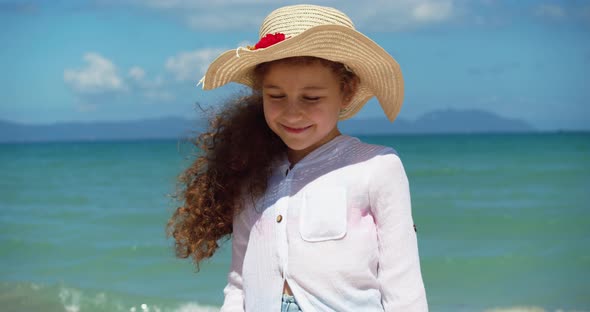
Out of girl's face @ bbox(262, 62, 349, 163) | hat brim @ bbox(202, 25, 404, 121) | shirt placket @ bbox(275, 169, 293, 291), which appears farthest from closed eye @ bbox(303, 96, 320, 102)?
shirt placket @ bbox(275, 169, 293, 291)

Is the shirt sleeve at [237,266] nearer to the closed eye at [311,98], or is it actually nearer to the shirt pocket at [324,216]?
the shirt pocket at [324,216]

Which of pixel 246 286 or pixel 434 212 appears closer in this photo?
pixel 246 286

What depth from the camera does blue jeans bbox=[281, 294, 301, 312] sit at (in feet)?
6.82

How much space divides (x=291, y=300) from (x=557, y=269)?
568 centimetres

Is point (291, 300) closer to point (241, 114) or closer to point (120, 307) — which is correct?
point (241, 114)

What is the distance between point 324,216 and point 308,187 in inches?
4.6

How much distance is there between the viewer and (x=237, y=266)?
2318 mm

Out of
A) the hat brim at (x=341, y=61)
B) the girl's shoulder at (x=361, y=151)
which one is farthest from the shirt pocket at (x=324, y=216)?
the hat brim at (x=341, y=61)

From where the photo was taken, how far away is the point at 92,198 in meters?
13.6

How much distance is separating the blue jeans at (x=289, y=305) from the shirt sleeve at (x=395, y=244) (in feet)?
0.78

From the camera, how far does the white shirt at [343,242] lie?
2.05 m

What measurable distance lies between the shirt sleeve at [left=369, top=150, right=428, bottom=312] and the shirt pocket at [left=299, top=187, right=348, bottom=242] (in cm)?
9

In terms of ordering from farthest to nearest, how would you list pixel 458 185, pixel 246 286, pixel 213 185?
1. pixel 458 185
2. pixel 213 185
3. pixel 246 286

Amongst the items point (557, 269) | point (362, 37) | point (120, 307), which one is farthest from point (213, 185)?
point (557, 269)
